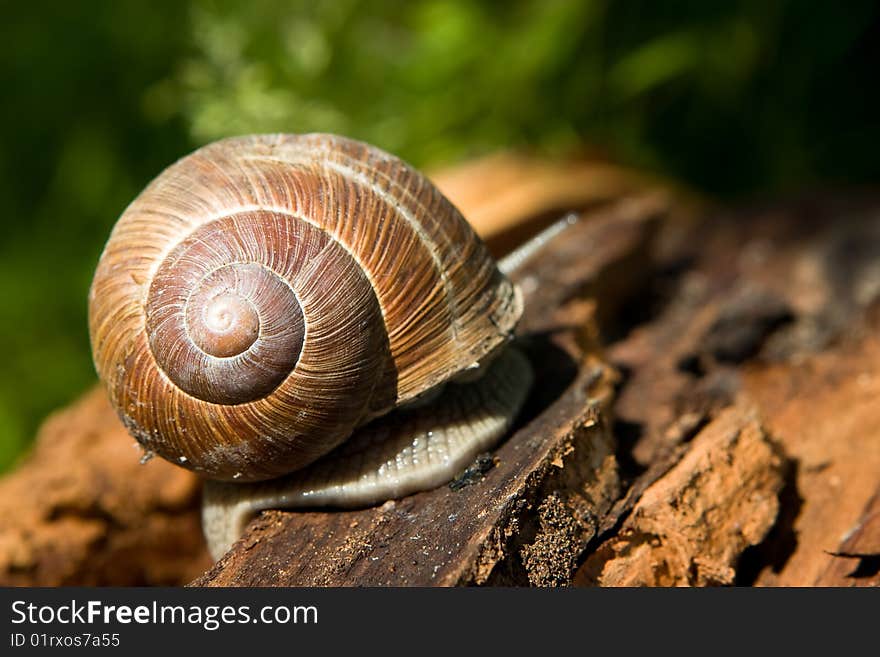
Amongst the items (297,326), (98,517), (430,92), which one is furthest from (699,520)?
(430,92)

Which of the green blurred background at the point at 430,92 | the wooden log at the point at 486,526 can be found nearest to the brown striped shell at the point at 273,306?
the wooden log at the point at 486,526

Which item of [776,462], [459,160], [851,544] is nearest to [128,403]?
[776,462]

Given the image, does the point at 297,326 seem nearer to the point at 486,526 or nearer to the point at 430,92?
the point at 486,526

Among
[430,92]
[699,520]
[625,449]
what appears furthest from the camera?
[430,92]

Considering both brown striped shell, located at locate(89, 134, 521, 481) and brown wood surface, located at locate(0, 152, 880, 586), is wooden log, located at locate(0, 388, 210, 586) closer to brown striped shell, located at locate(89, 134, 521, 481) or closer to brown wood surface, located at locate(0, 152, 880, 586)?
brown wood surface, located at locate(0, 152, 880, 586)

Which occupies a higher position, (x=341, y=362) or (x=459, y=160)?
(x=459, y=160)

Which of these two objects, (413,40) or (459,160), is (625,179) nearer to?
(459,160)

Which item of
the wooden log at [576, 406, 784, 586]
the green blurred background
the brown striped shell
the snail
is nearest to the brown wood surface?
the wooden log at [576, 406, 784, 586]
